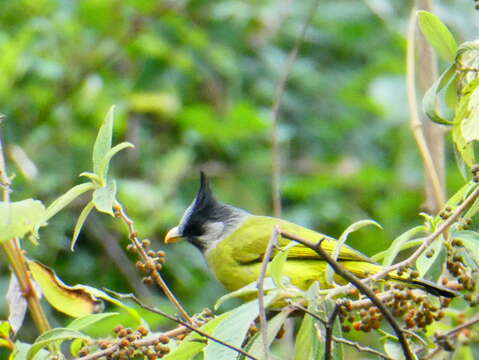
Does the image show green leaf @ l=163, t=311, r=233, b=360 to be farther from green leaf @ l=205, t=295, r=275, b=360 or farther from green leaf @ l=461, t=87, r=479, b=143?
green leaf @ l=461, t=87, r=479, b=143

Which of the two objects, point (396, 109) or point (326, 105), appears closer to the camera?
point (396, 109)

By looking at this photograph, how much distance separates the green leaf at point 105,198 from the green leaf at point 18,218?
0.40ft

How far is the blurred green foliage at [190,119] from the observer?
4.72 m

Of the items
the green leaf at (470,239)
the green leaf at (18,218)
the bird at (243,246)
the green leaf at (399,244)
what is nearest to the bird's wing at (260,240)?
the bird at (243,246)

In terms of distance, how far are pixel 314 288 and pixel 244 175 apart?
11.8ft

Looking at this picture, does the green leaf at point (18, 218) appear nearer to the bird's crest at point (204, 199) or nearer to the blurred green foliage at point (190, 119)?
the bird's crest at point (204, 199)

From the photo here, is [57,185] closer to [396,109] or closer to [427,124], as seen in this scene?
[396,109]

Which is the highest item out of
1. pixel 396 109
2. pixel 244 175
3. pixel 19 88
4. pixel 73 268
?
pixel 19 88

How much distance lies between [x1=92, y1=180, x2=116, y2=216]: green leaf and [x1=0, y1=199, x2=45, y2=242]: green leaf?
12 centimetres

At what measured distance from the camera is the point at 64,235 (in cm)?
472

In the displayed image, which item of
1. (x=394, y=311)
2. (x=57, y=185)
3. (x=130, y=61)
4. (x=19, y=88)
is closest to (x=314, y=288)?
(x=394, y=311)

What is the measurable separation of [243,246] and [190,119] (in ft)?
6.25

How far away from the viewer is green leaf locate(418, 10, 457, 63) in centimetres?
179

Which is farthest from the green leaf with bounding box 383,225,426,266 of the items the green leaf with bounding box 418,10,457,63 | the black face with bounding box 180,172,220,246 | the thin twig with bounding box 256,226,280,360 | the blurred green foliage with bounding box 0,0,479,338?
the blurred green foliage with bounding box 0,0,479,338
